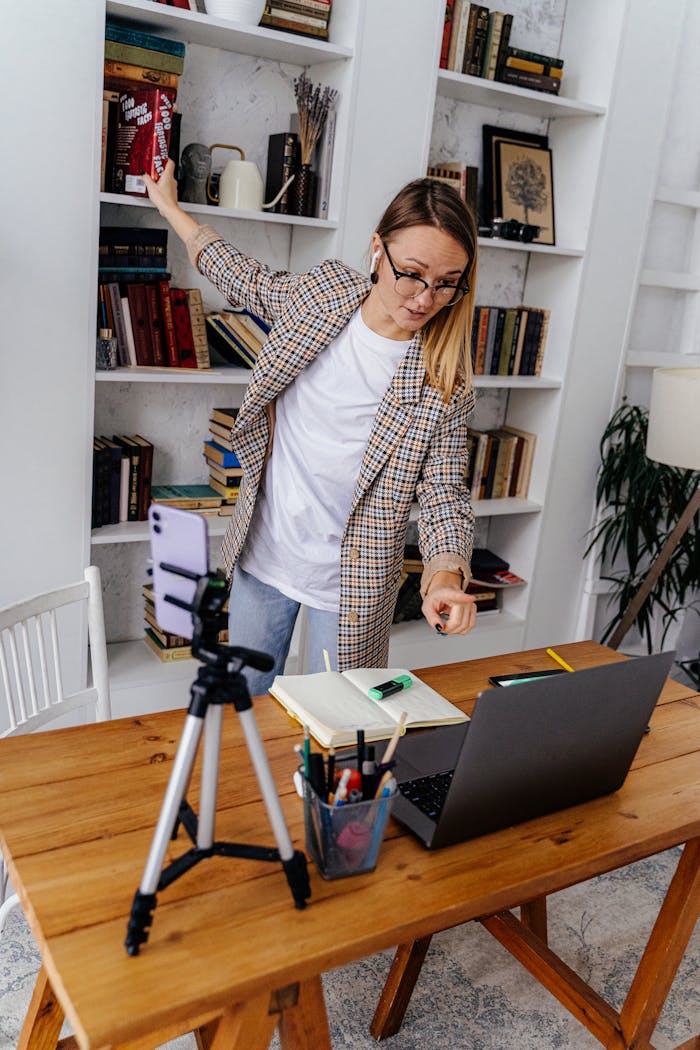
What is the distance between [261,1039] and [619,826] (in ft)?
1.96

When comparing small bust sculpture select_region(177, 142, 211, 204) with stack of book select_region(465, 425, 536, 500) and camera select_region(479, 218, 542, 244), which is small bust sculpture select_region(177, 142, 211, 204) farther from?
stack of book select_region(465, 425, 536, 500)

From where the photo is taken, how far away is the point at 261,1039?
1.13 metres

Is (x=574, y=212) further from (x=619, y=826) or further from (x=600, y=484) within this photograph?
(x=619, y=826)

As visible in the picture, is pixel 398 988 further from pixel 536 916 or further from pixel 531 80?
pixel 531 80

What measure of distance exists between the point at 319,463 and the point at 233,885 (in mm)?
1021

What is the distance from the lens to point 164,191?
2.33 meters

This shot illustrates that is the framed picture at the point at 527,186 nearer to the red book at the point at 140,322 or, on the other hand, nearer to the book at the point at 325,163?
the book at the point at 325,163

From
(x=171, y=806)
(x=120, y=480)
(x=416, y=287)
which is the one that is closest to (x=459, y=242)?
(x=416, y=287)

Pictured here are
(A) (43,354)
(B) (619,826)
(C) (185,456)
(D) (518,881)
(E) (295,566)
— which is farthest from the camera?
(C) (185,456)

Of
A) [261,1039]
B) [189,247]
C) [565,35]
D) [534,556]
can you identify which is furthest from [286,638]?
[565,35]

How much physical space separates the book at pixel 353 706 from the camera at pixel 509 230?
6.19 ft

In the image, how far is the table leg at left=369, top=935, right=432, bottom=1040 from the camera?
193 cm

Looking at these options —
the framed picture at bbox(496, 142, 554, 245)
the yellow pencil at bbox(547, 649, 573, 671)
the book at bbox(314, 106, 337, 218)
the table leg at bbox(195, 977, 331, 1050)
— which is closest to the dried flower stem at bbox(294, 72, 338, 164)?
the book at bbox(314, 106, 337, 218)

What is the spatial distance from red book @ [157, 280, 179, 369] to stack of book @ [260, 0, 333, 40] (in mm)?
782
